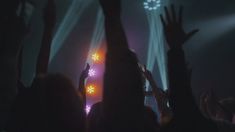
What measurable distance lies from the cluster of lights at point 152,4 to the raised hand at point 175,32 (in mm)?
9302

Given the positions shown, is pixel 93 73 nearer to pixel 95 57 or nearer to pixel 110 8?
pixel 95 57

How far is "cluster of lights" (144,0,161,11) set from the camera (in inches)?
444

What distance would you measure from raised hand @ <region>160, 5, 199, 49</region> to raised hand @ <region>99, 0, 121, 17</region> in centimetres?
29

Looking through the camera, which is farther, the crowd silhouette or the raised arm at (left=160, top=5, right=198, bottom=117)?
the raised arm at (left=160, top=5, right=198, bottom=117)

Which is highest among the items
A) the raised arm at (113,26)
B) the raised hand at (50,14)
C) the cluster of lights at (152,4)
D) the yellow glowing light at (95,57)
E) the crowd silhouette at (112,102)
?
the cluster of lights at (152,4)

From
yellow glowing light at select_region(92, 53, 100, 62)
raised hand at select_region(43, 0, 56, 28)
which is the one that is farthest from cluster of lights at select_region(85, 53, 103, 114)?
raised hand at select_region(43, 0, 56, 28)

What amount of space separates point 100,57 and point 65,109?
9.51 metres

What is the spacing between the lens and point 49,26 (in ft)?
8.28

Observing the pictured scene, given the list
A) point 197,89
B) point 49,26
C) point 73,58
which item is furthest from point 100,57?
point 49,26

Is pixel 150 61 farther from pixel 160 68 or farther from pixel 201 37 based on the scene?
pixel 201 37

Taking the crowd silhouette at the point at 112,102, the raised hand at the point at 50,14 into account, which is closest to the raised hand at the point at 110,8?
the crowd silhouette at the point at 112,102

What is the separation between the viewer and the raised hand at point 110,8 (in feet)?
6.12

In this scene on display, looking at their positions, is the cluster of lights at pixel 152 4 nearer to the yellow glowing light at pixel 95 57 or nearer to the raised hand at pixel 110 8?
the yellow glowing light at pixel 95 57

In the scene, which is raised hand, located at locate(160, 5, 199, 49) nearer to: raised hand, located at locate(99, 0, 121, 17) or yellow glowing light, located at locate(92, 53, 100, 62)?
raised hand, located at locate(99, 0, 121, 17)
